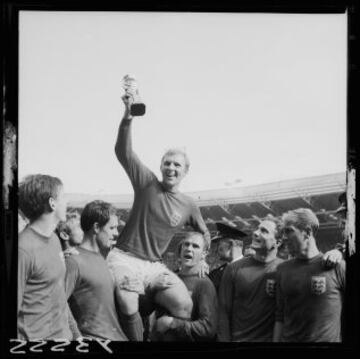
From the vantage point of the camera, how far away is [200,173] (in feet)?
10.1

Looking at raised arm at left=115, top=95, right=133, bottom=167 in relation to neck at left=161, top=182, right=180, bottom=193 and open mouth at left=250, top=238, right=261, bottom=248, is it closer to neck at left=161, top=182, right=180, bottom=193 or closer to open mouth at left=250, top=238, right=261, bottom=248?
neck at left=161, top=182, right=180, bottom=193

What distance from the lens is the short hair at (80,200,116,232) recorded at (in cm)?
307

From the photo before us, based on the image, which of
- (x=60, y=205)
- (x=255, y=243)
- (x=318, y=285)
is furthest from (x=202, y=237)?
(x=60, y=205)

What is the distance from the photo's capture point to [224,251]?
122 inches

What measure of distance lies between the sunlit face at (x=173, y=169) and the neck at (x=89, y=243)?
45cm

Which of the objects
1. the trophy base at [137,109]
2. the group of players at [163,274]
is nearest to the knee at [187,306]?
the group of players at [163,274]

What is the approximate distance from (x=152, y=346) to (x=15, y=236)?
0.85 m

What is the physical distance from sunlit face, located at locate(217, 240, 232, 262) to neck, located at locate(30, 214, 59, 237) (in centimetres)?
81

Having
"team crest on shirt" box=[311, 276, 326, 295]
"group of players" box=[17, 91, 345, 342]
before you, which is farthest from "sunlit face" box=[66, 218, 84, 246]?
"team crest on shirt" box=[311, 276, 326, 295]

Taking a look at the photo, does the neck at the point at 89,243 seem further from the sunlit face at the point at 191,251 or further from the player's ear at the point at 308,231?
the player's ear at the point at 308,231

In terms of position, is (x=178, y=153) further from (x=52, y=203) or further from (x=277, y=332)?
(x=277, y=332)

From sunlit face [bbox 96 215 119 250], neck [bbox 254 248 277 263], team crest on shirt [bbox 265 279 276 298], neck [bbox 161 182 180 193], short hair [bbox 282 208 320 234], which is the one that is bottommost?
team crest on shirt [bbox 265 279 276 298]

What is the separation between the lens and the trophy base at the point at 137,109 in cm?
309

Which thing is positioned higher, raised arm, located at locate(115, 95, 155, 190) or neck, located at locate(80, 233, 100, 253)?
raised arm, located at locate(115, 95, 155, 190)
